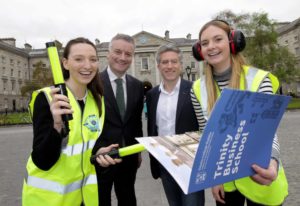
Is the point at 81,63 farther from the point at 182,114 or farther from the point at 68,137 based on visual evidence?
the point at 182,114

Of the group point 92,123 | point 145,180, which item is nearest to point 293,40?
point 145,180

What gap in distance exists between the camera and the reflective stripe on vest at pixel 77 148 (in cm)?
200

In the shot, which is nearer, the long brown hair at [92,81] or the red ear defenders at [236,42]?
the red ear defenders at [236,42]

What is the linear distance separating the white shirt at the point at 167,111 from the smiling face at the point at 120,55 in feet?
1.64

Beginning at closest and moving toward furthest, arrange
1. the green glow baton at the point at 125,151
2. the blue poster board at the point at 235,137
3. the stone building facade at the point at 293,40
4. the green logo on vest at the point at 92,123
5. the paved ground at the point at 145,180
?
the blue poster board at the point at 235,137 → the green glow baton at the point at 125,151 → the green logo on vest at the point at 92,123 → the paved ground at the point at 145,180 → the stone building facade at the point at 293,40

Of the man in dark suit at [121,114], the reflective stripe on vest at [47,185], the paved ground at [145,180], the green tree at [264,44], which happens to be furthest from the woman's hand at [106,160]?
the green tree at [264,44]

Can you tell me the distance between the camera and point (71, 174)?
79.7 inches

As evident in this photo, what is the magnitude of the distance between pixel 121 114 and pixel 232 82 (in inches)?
55.1

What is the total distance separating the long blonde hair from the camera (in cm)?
202

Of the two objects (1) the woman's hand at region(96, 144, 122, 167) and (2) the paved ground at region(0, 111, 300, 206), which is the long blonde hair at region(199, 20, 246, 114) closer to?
(1) the woman's hand at region(96, 144, 122, 167)

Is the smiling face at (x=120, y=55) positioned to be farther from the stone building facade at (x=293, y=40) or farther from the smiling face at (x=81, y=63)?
the stone building facade at (x=293, y=40)

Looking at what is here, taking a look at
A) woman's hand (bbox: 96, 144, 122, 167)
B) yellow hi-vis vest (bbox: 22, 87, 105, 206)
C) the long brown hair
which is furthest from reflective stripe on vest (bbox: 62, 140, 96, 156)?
the long brown hair

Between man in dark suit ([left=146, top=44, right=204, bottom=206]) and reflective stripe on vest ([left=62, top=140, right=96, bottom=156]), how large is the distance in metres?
0.91

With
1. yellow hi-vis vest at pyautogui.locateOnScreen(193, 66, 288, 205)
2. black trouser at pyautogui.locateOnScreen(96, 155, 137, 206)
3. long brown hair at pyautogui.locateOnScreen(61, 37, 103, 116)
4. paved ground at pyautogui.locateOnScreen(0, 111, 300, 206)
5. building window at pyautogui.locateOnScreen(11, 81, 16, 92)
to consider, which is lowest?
paved ground at pyautogui.locateOnScreen(0, 111, 300, 206)
